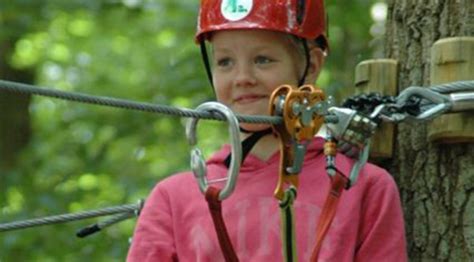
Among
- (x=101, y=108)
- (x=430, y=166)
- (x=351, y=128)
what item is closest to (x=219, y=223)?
(x=351, y=128)

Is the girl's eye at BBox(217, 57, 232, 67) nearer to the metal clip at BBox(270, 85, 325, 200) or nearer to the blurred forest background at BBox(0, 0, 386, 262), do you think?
the metal clip at BBox(270, 85, 325, 200)

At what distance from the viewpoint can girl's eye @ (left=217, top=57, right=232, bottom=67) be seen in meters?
2.72

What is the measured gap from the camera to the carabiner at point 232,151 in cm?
219

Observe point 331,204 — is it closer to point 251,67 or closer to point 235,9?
point 251,67

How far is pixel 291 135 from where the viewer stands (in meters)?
2.36

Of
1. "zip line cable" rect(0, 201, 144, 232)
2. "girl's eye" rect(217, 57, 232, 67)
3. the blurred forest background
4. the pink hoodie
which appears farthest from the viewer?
the blurred forest background

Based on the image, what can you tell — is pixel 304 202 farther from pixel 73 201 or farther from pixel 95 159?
pixel 95 159

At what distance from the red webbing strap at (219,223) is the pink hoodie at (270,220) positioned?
18cm

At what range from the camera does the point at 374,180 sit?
2.67 m

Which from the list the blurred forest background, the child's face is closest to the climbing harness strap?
the child's face

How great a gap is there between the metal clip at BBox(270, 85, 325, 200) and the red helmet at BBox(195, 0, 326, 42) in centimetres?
33

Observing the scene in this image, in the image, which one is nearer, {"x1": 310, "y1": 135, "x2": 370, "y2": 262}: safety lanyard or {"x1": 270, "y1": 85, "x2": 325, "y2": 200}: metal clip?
{"x1": 270, "y1": 85, "x2": 325, "y2": 200}: metal clip

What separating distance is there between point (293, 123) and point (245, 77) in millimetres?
345

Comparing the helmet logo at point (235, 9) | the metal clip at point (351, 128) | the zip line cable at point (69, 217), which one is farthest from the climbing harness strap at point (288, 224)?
the zip line cable at point (69, 217)
